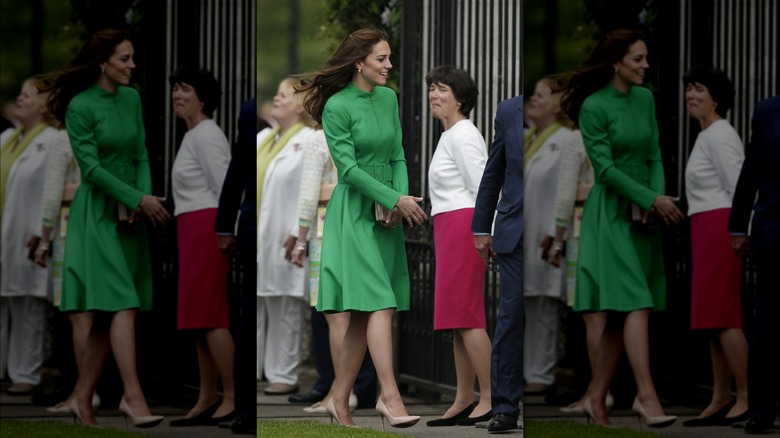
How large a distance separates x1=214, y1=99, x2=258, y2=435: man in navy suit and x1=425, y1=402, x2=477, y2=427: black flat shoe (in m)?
0.93

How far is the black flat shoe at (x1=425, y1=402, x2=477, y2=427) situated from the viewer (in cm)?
739

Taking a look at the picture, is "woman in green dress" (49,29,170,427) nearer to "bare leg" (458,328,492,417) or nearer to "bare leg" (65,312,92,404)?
"bare leg" (65,312,92,404)

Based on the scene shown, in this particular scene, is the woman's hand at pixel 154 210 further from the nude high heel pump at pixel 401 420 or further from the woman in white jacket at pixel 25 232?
the nude high heel pump at pixel 401 420

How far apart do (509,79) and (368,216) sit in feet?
3.33

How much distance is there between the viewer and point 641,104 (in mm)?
6477

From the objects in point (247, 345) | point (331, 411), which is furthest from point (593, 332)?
point (247, 345)

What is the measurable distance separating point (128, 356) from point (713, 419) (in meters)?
2.89

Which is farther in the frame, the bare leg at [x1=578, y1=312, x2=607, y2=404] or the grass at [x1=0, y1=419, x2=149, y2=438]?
the grass at [x1=0, y1=419, x2=149, y2=438]

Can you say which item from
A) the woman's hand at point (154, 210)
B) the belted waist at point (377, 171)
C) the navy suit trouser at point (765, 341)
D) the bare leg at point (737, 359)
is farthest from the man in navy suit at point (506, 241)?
the woman's hand at point (154, 210)

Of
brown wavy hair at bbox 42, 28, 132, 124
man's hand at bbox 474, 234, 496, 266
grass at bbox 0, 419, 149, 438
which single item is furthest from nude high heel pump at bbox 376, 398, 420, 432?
brown wavy hair at bbox 42, 28, 132, 124

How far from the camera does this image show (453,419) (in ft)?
24.3

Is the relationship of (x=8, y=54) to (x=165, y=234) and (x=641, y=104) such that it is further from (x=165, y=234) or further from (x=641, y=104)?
(x=641, y=104)

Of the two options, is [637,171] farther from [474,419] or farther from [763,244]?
[474,419]

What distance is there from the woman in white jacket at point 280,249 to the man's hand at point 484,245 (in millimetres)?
1215
